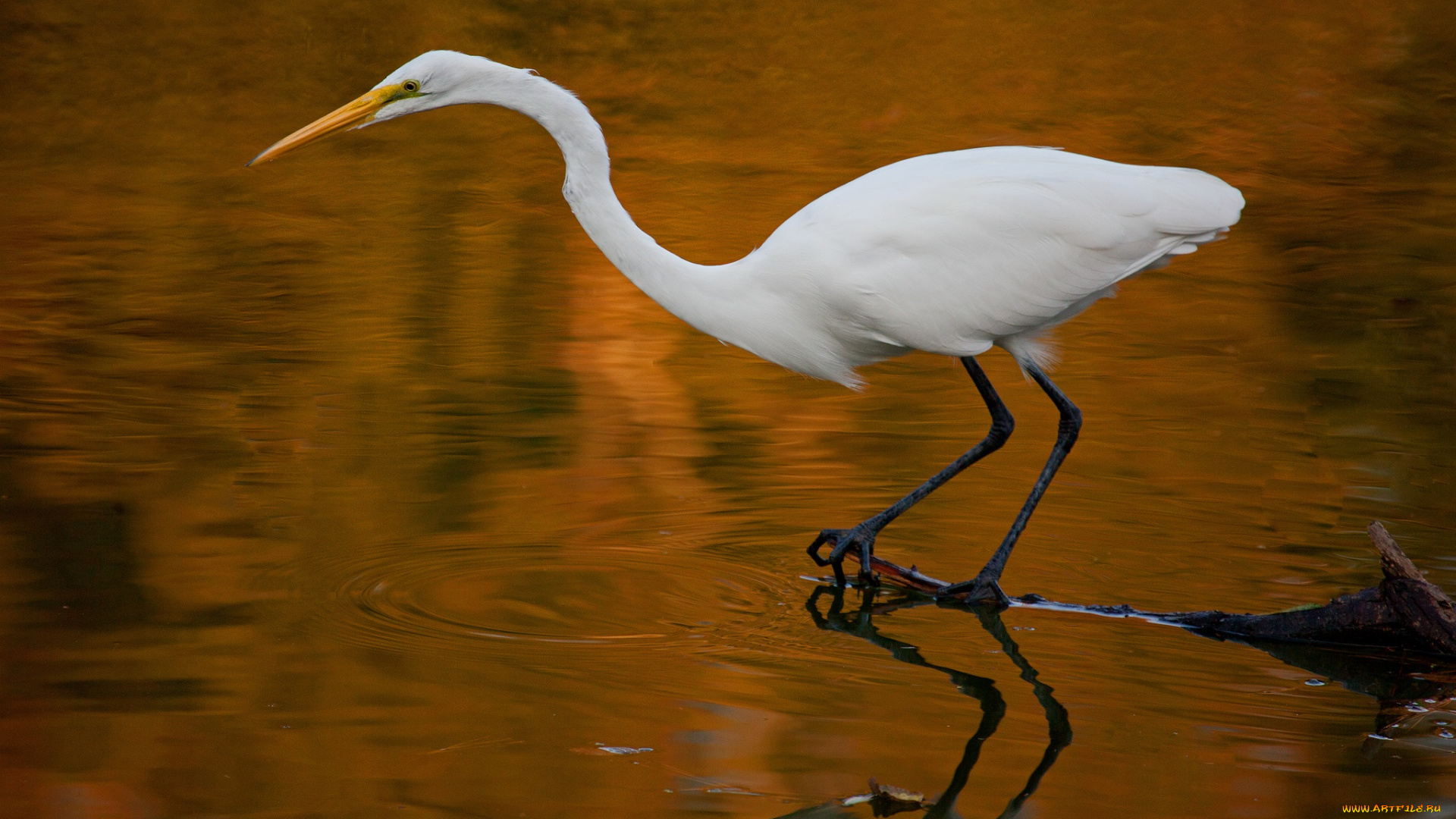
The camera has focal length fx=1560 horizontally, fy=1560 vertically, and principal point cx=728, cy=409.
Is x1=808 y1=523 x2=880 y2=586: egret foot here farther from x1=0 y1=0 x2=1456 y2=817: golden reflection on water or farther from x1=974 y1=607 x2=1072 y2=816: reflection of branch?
x1=974 y1=607 x2=1072 y2=816: reflection of branch

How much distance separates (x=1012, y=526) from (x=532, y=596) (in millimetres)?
1474

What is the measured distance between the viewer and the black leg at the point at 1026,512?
452 cm

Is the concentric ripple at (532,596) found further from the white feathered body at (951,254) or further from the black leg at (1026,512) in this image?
the white feathered body at (951,254)

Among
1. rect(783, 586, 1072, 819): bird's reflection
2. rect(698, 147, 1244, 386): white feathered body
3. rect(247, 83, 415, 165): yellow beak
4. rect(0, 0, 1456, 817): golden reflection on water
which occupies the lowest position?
rect(783, 586, 1072, 819): bird's reflection

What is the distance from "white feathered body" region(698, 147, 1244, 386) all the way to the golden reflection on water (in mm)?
766

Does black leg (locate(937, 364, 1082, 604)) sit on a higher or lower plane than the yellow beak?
lower

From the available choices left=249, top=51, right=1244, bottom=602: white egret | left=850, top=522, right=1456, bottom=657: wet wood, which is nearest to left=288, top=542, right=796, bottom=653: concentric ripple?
left=249, top=51, right=1244, bottom=602: white egret

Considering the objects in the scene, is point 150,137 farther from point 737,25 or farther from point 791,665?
point 791,665

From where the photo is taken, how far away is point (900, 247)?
14.5ft

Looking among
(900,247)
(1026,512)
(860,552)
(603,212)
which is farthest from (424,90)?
(1026,512)

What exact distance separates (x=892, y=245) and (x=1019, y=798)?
1.67m

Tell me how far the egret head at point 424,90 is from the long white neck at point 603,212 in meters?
0.05

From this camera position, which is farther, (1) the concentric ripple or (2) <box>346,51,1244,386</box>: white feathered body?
Answer: (2) <box>346,51,1244,386</box>: white feathered body

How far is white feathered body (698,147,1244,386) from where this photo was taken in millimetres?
4410
